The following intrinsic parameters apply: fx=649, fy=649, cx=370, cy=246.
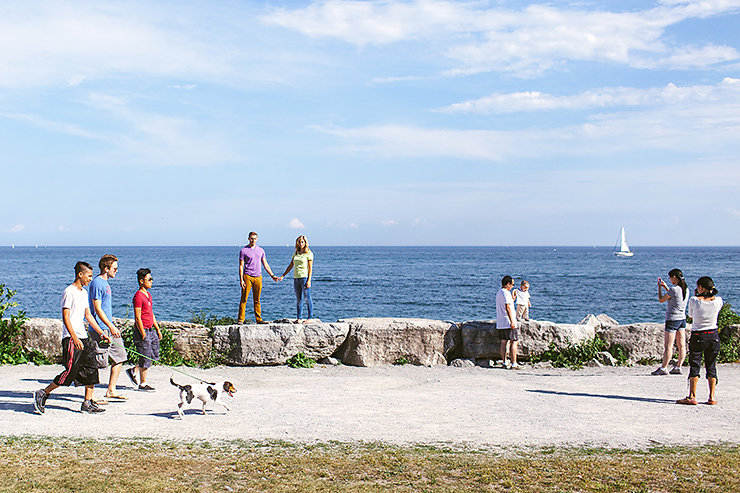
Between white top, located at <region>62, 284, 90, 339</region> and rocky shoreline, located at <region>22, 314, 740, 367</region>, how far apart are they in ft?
13.8

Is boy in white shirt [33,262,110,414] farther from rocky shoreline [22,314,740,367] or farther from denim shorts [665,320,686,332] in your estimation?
denim shorts [665,320,686,332]

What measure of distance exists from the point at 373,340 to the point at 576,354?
4.02 metres

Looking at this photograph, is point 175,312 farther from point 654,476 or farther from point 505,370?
point 654,476

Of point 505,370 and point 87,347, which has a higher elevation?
point 87,347

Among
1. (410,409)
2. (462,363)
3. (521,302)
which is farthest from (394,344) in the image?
(410,409)

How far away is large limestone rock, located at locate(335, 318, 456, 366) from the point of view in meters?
12.6

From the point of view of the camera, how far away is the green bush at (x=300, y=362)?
1221cm

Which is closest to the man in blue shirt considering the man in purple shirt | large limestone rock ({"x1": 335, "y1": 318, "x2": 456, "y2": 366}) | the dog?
the dog

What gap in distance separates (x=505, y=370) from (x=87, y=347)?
24.2 ft

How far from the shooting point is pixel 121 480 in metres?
5.61

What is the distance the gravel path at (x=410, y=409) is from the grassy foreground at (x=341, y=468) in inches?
19.0

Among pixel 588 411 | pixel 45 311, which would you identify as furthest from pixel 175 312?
pixel 588 411

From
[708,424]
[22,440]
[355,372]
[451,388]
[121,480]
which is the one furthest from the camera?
[355,372]

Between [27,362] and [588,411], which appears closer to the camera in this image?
[588,411]
